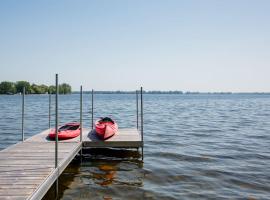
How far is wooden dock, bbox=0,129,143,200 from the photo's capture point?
768 cm

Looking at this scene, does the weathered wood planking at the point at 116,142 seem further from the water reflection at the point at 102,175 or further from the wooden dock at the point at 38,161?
the water reflection at the point at 102,175

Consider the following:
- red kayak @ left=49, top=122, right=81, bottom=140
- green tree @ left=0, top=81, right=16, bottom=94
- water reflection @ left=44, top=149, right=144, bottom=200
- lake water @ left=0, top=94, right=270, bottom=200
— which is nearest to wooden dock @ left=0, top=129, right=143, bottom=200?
red kayak @ left=49, top=122, right=81, bottom=140

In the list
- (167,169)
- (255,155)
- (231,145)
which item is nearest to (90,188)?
(167,169)

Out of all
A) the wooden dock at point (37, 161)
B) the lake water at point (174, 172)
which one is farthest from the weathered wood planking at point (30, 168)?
the lake water at point (174, 172)

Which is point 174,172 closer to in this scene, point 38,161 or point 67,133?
point 67,133

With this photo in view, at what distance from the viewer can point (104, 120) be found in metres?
18.9

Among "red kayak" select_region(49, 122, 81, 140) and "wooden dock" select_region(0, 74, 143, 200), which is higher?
"red kayak" select_region(49, 122, 81, 140)

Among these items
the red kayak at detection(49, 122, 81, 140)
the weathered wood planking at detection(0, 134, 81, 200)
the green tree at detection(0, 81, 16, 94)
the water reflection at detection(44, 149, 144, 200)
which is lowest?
the water reflection at detection(44, 149, 144, 200)

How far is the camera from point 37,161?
10531 millimetres

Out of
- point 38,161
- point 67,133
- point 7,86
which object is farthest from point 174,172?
point 7,86

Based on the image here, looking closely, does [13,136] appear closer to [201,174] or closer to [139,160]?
[139,160]

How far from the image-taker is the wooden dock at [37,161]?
7.68m

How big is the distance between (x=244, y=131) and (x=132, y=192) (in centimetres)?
1802

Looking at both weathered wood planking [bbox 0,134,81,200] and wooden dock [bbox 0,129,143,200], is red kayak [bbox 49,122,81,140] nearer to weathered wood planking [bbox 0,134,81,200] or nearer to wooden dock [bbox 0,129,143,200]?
wooden dock [bbox 0,129,143,200]
